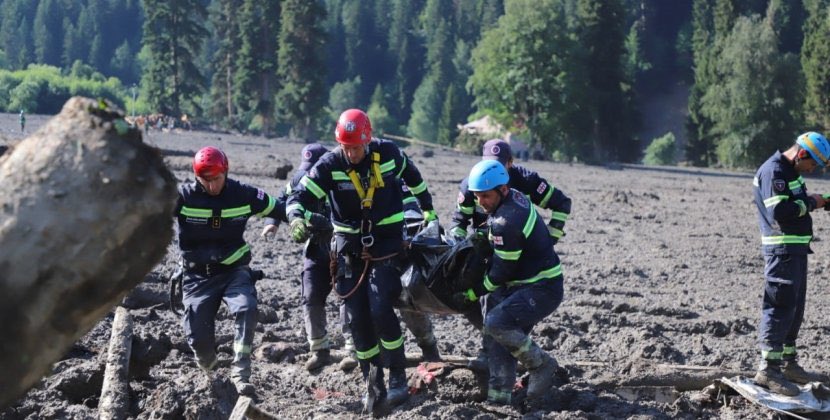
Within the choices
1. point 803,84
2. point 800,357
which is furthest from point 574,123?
point 800,357

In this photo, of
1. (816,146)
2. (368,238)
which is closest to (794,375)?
(816,146)

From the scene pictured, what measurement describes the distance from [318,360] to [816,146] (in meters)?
4.47

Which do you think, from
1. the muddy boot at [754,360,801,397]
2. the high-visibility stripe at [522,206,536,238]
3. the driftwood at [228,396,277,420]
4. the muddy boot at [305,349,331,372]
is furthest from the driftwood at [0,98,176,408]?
the muddy boot at [754,360,801,397]

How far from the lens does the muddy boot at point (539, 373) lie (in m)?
7.62

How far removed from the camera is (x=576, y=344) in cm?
1023

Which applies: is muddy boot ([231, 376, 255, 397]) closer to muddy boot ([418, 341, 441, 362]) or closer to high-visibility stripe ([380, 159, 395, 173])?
muddy boot ([418, 341, 441, 362])

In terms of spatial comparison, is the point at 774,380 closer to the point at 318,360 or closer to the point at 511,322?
the point at 511,322

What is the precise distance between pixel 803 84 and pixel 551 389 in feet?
178

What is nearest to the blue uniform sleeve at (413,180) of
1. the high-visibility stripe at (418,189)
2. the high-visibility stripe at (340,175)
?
the high-visibility stripe at (418,189)

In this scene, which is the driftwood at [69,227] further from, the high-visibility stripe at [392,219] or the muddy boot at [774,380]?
the muddy boot at [774,380]

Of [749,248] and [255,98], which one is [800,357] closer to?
[749,248]

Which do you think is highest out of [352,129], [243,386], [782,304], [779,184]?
[352,129]

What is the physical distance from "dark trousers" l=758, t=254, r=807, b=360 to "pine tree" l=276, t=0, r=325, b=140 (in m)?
60.4

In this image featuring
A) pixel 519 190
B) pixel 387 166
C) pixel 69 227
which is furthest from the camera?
pixel 519 190
